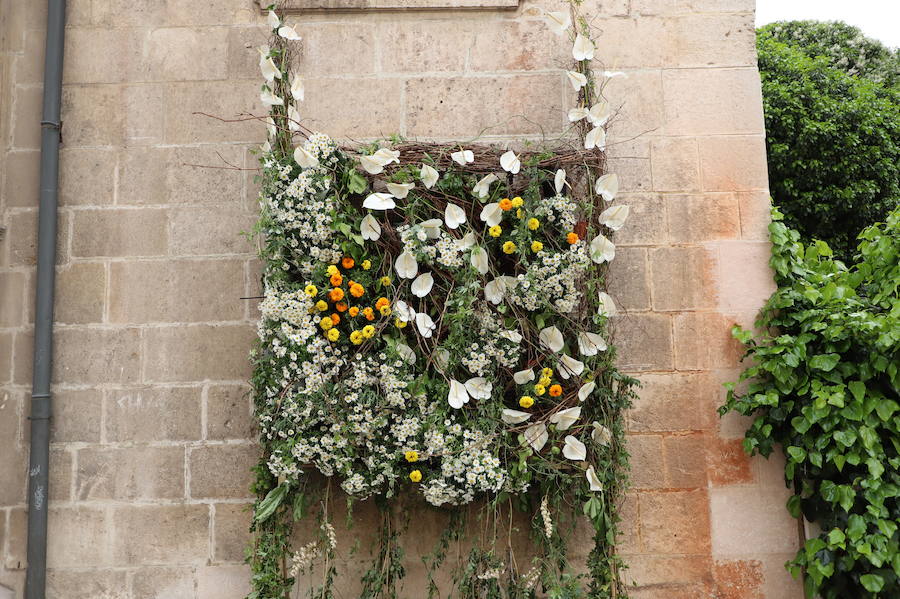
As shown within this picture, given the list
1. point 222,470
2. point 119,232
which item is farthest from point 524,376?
point 119,232

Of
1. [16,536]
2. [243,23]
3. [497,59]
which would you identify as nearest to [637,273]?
[497,59]

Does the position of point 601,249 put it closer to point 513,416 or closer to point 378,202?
point 513,416

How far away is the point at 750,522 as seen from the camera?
3.21 meters

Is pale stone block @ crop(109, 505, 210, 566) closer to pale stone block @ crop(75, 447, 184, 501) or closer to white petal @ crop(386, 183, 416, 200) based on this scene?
pale stone block @ crop(75, 447, 184, 501)

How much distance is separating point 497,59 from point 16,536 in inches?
115

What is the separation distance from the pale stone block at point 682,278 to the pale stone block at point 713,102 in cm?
55

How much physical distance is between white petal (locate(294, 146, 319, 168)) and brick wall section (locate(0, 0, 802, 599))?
0.56m

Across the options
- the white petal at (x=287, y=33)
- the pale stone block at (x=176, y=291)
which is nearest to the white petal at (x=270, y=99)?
Answer: the white petal at (x=287, y=33)

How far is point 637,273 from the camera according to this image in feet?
11.0

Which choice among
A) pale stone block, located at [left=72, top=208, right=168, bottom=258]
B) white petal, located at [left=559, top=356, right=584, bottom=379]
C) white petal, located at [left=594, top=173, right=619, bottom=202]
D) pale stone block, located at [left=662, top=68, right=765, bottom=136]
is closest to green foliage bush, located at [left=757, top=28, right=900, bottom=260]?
pale stone block, located at [left=662, top=68, right=765, bottom=136]

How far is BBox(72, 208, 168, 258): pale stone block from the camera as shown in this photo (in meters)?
3.43

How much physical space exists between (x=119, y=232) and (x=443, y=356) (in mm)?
1614

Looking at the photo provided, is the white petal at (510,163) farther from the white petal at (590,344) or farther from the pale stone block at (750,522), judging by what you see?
the pale stone block at (750,522)

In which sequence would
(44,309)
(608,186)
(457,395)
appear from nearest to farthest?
(457,395)
(608,186)
(44,309)
